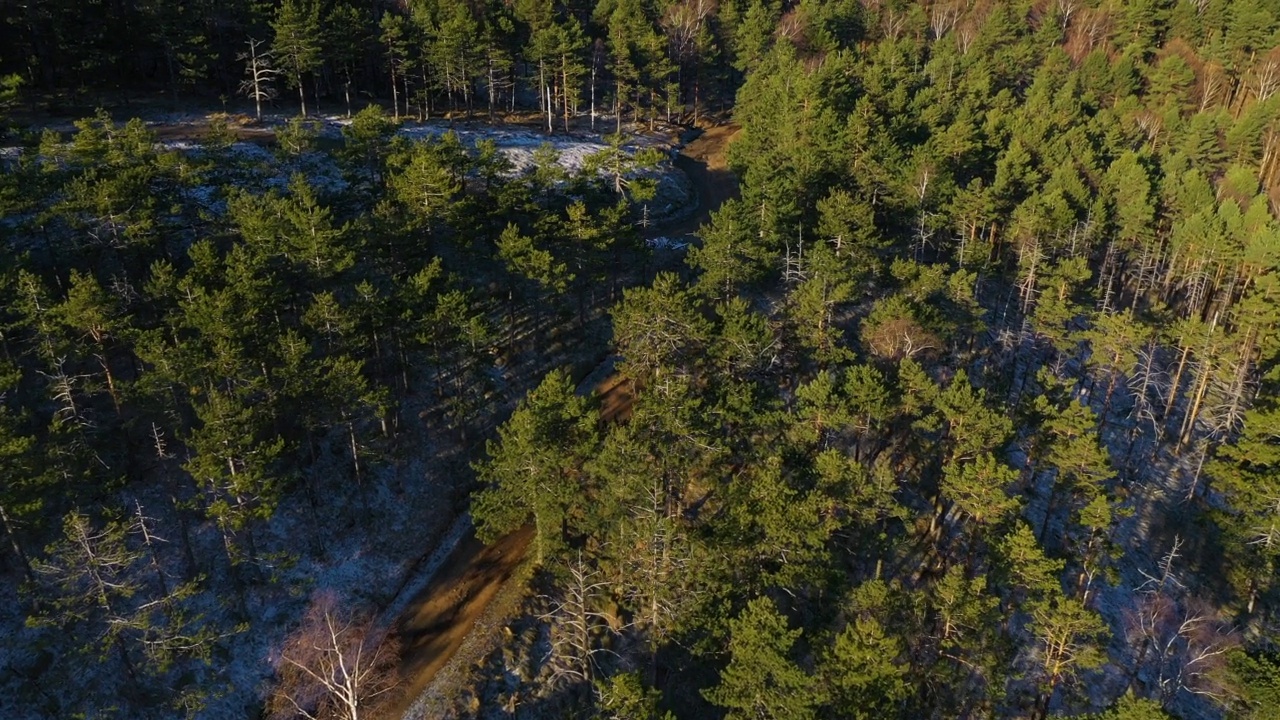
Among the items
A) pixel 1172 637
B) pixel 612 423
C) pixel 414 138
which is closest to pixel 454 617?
pixel 612 423

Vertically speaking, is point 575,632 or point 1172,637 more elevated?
point 575,632

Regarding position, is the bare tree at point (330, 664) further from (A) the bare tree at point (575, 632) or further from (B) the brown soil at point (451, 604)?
(A) the bare tree at point (575, 632)

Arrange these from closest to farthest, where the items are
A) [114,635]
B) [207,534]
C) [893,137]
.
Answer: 1. [114,635]
2. [207,534]
3. [893,137]

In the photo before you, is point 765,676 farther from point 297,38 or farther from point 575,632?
point 297,38

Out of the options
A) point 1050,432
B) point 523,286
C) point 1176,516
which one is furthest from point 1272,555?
point 523,286

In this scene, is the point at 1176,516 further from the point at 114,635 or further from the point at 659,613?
the point at 114,635

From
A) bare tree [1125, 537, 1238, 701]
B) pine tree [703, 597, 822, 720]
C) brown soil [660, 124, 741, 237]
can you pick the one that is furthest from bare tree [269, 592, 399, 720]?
brown soil [660, 124, 741, 237]

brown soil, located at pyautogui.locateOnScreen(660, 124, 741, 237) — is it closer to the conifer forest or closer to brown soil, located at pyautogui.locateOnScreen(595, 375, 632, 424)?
the conifer forest
